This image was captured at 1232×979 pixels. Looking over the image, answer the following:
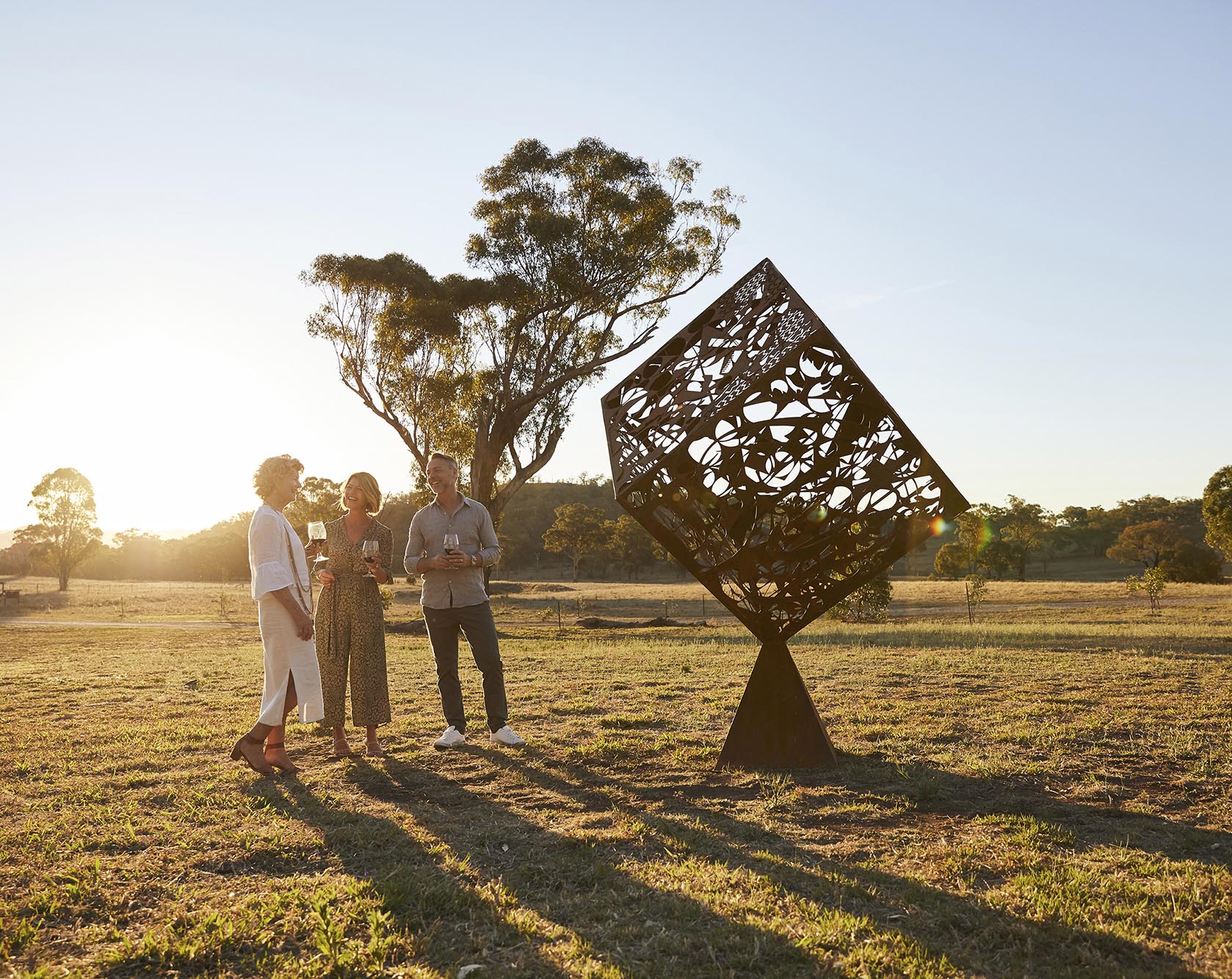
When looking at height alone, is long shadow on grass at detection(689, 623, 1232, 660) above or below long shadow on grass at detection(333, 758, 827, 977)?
below

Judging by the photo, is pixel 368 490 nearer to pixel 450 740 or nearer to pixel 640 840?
pixel 450 740

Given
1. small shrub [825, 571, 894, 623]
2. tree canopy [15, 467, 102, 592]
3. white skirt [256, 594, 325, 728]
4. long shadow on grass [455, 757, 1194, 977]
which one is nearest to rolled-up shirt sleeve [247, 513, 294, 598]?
white skirt [256, 594, 325, 728]

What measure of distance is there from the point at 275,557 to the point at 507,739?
2.24 metres

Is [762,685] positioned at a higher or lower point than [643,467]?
lower

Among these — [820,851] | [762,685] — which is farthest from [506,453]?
[820,851]

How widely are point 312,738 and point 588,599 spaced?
36.6 meters

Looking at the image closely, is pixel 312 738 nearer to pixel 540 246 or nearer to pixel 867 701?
pixel 867 701

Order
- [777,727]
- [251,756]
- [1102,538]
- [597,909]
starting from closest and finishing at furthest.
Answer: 1. [597,909]
2. [251,756]
3. [777,727]
4. [1102,538]

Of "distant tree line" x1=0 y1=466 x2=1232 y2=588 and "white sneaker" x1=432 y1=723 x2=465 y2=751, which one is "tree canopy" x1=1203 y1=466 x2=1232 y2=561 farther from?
"white sneaker" x1=432 y1=723 x2=465 y2=751

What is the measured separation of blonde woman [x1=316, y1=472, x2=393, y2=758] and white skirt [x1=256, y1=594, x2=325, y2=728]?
62 centimetres

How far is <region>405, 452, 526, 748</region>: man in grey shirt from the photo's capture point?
6828mm

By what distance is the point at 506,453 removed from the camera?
26.7m

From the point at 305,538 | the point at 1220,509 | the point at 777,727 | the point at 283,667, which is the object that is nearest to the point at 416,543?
the point at 283,667

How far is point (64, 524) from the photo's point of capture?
57.7 m
